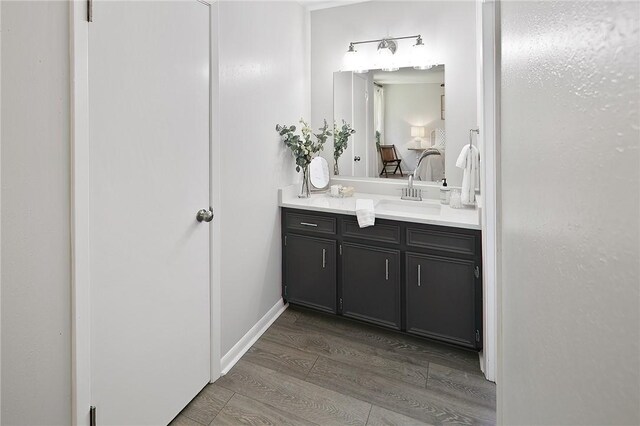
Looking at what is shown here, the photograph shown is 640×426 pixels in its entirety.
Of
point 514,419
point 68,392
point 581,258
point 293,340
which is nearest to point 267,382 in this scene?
point 293,340

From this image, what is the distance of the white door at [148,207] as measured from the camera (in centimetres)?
130

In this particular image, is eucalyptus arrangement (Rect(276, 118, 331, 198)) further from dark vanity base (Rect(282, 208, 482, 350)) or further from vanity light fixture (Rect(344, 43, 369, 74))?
vanity light fixture (Rect(344, 43, 369, 74))

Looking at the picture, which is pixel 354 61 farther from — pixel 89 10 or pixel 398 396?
pixel 398 396

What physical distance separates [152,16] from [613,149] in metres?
1.68

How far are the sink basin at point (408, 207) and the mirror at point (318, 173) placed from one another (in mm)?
570

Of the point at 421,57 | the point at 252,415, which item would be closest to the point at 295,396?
the point at 252,415

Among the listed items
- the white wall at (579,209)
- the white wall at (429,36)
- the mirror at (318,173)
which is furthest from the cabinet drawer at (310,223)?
Result: the white wall at (579,209)

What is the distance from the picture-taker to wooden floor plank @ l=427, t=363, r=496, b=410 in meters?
1.87

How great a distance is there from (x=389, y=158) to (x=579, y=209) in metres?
2.72

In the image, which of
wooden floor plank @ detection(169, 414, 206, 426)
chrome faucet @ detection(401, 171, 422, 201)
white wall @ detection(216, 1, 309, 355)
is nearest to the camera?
wooden floor plank @ detection(169, 414, 206, 426)

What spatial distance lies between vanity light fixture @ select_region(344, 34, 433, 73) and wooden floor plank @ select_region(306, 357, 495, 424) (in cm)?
225

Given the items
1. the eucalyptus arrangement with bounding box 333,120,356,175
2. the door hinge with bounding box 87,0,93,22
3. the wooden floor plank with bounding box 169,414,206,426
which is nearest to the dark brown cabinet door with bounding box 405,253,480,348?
the eucalyptus arrangement with bounding box 333,120,356,175

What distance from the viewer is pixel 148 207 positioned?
1.51 metres

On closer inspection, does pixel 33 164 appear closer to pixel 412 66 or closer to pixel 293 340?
pixel 293 340
